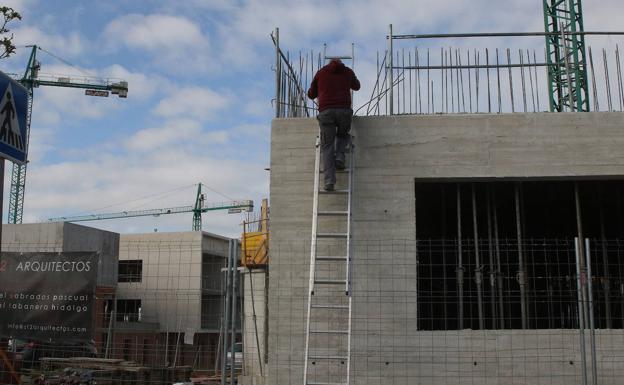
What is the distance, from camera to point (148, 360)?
1894 cm

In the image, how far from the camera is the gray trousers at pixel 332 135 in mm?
9797

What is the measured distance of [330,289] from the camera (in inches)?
390

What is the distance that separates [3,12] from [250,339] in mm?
8418

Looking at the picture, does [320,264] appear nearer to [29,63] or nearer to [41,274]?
[41,274]

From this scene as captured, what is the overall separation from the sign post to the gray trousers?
4734mm

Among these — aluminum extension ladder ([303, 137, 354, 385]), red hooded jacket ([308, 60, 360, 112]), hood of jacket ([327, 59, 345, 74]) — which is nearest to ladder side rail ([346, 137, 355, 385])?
aluminum extension ladder ([303, 137, 354, 385])

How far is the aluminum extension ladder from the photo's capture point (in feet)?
31.8

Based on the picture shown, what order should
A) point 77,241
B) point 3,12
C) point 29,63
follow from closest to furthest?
point 3,12
point 77,241
point 29,63

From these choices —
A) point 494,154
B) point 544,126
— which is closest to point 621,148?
point 544,126

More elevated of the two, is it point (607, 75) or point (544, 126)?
point (607, 75)

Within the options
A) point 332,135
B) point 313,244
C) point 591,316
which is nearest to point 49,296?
point 313,244

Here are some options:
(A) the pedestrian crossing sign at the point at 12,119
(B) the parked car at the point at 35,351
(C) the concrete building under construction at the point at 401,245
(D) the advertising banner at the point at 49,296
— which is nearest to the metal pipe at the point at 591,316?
(C) the concrete building under construction at the point at 401,245

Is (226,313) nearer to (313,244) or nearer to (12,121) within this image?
(313,244)

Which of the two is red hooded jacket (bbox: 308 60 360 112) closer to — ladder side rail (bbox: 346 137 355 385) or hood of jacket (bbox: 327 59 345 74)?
hood of jacket (bbox: 327 59 345 74)
